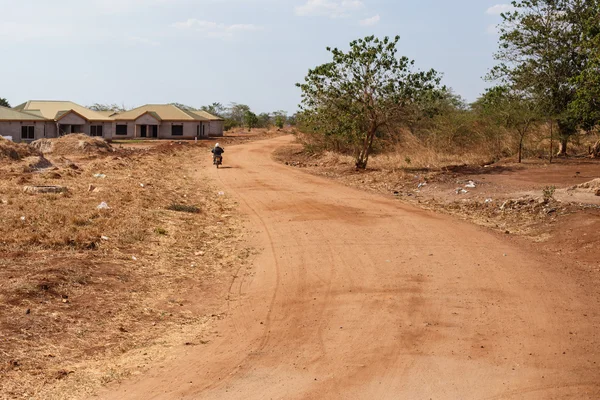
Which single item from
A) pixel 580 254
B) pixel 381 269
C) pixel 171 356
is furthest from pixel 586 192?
pixel 171 356

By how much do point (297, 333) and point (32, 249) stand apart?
5223 mm

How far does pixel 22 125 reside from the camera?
47875 millimetres

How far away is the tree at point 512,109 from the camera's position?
27.2 metres

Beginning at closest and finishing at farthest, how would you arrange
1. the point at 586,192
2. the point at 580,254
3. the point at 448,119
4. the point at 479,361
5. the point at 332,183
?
1. the point at 479,361
2. the point at 580,254
3. the point at 586,192
4. the point at 332,183
5. the point at 448,119

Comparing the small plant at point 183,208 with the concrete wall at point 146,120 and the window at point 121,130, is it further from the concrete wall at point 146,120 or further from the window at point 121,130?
the window at point 121,130

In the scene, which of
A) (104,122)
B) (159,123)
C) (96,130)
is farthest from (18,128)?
(159,123)

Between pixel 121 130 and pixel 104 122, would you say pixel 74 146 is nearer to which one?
pixel 104 122

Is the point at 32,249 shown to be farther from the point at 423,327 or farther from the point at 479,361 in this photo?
the point at 479,361

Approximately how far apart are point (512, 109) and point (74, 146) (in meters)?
24.6

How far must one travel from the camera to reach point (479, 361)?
7.36 m

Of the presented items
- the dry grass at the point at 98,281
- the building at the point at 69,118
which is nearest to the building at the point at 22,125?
Answer: the building at the point at 69,118

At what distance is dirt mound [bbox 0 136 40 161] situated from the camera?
95.3 feet

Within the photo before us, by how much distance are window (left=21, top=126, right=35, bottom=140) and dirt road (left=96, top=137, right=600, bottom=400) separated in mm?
38808

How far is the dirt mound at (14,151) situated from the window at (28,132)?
1763 centimetres
